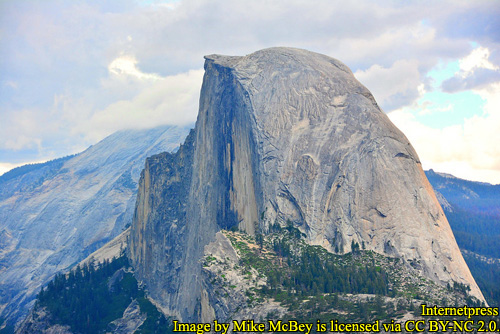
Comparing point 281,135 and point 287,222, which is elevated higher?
point 281,135

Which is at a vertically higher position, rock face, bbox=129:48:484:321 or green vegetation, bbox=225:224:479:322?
rock face, bbox=129:48:484:321

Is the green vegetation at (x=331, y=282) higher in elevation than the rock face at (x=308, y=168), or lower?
lower

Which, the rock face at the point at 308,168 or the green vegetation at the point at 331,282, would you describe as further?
the rock face at the point at 308,168

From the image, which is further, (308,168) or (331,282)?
(308,168)

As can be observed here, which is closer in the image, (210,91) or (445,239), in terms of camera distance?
(445,239)

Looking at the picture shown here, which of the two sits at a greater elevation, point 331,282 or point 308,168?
point 308,168

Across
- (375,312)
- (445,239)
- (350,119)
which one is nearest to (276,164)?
(350,119)

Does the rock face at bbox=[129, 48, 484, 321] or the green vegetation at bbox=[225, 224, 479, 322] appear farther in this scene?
the rock face at bbox=[129, 48, 484, 321]

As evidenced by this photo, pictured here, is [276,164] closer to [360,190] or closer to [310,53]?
[360,190]
